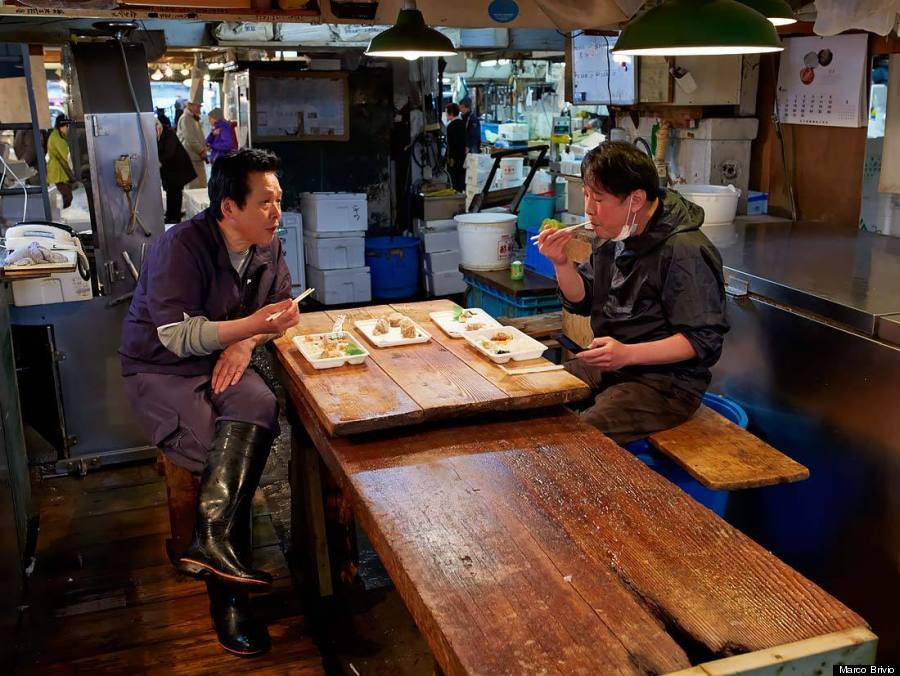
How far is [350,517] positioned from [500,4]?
319 centimetres

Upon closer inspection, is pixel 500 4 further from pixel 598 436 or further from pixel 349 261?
pixel 349 261

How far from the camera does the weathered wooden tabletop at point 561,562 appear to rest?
1.69 meters

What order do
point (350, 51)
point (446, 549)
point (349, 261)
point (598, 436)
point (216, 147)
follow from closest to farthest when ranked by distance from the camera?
1. point (446, 549)
2. point (598, 436)
3. point (349, 261)
4. point (350, 51)
5. point (216, 147)

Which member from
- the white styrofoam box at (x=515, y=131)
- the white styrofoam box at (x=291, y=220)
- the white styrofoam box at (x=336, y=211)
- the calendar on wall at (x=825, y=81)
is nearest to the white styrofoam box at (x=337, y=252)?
the white styrofoam box at (x=336, y=211)

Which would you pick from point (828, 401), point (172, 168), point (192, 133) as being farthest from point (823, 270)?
point (192, 133)

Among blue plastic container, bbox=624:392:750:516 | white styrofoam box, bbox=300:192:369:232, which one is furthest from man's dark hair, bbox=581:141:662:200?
white styrofoam box, bbox=300:192:369:232

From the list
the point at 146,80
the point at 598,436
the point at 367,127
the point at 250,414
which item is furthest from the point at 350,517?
the point at 367,127

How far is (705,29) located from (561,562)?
182 cm

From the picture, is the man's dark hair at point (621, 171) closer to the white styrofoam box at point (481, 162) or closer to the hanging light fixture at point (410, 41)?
the hanging light fixture at point (410, 41)

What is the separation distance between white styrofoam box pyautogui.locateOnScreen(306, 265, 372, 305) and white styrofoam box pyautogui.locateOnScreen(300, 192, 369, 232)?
1.42 feet

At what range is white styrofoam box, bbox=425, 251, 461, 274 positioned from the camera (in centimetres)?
921

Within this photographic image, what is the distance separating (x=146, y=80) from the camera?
15.7ft

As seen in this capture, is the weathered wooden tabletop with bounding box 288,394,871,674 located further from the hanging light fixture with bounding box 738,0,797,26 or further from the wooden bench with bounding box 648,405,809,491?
the hanging light fixture with bounding box 738,0,797,26

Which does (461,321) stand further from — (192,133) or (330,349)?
(192,133)
